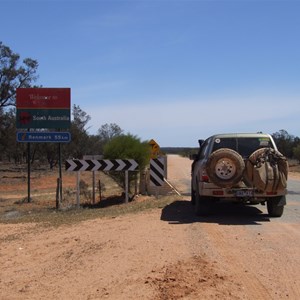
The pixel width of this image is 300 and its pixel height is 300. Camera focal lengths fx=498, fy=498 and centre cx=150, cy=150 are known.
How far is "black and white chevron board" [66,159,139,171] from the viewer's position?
53.1ft

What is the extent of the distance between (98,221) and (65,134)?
8.92 meters

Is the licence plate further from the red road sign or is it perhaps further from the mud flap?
the red road sign

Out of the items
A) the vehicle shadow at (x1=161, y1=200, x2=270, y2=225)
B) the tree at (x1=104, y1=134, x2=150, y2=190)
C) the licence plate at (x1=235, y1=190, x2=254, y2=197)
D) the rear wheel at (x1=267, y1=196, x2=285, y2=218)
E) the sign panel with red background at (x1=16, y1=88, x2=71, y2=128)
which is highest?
the sign panel with red background at (x1=16, y1=88, x2=71, y2=128)

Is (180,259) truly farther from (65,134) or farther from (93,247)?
(65,134)

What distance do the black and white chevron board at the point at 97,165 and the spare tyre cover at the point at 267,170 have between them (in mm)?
5743

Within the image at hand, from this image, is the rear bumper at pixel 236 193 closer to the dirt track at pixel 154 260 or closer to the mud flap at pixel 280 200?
the mud flap at pixel 280 200

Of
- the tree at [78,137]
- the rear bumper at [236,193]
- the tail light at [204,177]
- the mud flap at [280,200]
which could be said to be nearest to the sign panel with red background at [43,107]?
the tail light at [204,177]

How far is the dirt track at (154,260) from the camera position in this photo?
19.4 ft

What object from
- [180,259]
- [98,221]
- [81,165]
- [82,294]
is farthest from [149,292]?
[81,165]

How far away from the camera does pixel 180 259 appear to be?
282 inches

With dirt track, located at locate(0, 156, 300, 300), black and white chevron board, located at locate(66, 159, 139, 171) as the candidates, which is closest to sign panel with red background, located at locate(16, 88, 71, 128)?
black and white chevron board, located at locate(66, 159, 139, 171)

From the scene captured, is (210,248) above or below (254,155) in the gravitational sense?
below

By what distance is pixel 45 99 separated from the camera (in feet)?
66.6

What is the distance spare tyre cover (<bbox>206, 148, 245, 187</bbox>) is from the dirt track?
98 cm
